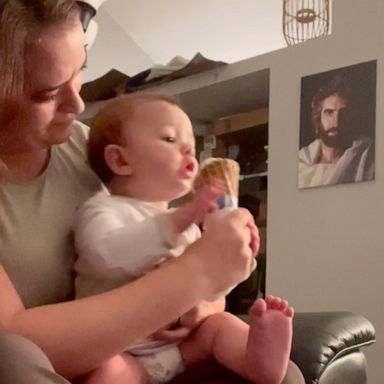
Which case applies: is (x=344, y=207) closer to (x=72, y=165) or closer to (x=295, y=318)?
(x=295, y=318)

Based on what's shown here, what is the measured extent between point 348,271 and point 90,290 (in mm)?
1257

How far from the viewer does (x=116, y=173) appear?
3.59 feet

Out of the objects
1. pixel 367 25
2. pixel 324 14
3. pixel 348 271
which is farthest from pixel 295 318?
pixel 324 14

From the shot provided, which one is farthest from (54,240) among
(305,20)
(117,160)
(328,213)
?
(305,20)

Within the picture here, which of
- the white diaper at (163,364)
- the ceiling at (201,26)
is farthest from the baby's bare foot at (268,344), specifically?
the ceiling at (201,26)

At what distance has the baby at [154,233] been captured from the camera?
0.97 meters

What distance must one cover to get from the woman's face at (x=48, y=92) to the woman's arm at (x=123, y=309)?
0.20 meters

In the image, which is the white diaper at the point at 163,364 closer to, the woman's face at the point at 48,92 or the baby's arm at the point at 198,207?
the baby's arm at the point at 198,207

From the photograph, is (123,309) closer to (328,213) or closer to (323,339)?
(323,339)

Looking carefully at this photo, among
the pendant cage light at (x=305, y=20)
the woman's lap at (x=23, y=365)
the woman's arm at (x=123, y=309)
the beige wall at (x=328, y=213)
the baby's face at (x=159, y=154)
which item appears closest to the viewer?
the woman's lap at (x=23, y=365)

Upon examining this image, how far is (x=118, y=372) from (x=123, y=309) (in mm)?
104

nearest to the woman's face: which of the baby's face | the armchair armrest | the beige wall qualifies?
the baby's face

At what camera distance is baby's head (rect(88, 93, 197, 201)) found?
107 centimetres

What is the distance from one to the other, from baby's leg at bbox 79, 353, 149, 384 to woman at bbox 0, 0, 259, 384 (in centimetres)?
1
